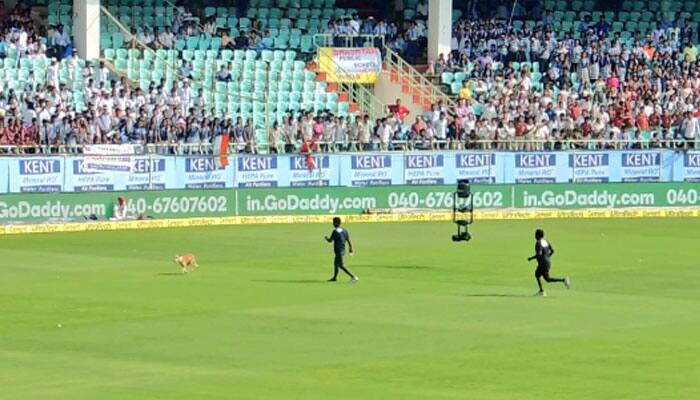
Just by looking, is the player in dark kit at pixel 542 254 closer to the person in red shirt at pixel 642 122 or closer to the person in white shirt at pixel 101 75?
the person in white shirt at pixel 101 75

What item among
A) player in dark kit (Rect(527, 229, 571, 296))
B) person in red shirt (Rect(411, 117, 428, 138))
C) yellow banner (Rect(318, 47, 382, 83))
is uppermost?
yellow banner (Rect(318, 47, 382, 83))

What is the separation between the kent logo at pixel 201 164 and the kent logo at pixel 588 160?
37.0ft

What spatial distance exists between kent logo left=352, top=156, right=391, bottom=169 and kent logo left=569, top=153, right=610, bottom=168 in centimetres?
599

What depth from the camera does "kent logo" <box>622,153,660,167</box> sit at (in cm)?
5550

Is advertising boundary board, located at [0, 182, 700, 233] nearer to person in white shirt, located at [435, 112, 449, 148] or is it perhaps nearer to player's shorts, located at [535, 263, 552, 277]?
person in white shirt, located at [435, 112, 449, 148]

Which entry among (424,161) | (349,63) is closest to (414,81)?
(349,63)

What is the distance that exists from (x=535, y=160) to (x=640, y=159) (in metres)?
3.58

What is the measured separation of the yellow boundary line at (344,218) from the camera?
46.5 m

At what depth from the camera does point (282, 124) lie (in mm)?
52812

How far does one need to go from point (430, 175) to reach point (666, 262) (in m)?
13.0

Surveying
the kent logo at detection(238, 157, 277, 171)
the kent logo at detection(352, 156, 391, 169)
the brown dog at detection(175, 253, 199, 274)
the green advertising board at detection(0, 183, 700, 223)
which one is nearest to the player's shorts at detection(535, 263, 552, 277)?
the brown dog at detection(175, 253, 199, 274)

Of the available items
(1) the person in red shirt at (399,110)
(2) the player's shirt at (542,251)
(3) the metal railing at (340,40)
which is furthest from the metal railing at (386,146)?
(2) the player's shirt at (542,251)

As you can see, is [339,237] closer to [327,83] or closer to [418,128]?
[418,128]

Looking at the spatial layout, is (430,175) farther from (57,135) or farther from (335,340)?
(335,340)
